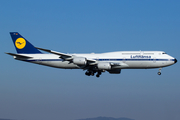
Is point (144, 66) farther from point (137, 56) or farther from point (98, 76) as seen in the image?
point (98, 76)

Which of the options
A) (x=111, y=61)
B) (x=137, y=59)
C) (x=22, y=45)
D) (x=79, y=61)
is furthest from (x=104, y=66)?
(x=22, y=45)

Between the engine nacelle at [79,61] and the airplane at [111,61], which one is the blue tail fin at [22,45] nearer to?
the airplane at [111,61]

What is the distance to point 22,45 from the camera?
7062 cm

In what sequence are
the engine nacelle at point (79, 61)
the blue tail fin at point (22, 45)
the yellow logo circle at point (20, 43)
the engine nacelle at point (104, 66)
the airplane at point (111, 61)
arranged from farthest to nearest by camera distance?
the yellow logo circle at point (20, 43)
the blue tail fin at point (22, 45)
the airplane at point (111, 61)
the engine nacelle at point (104, 66)
the engine nacelle at point (79, 61)

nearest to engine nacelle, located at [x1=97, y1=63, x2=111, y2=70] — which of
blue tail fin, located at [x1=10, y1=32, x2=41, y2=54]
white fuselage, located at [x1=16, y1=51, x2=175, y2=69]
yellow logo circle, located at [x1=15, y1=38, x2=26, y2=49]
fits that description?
white fuselage, located at [x1=16, y1=51, x2=175, y2=69]

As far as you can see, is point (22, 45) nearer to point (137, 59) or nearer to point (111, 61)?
point (111, 61)

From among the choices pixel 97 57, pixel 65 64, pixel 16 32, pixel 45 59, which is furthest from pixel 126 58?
pixel 16 32

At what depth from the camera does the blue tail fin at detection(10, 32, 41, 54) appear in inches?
2751

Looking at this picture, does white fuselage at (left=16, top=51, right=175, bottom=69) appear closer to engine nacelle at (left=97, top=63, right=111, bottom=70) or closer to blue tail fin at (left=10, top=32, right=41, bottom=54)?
engine nacelle at (left=97, top=63, right=111, bottom=70)

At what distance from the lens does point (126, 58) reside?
61.4m

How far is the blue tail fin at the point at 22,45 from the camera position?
69.9m

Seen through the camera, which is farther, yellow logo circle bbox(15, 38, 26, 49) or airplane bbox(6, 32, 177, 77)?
yellow logo circle bbox(15, 38, 26, 49)

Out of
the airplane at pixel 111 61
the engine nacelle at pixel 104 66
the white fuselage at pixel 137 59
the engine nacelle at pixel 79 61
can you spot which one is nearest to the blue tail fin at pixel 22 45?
the airplane at pixel 111 61

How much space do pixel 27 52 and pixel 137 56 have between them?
27366 millimetres
